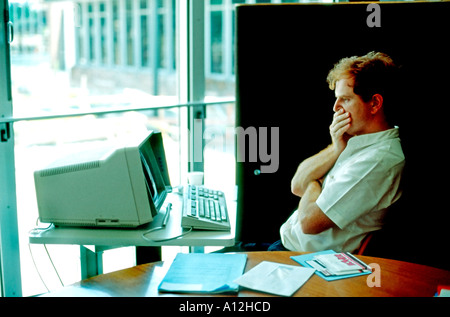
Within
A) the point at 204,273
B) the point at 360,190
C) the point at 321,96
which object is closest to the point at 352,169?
the point at 360,190

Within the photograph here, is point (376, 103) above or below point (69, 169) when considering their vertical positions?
above

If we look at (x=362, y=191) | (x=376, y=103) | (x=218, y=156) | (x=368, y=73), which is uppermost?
(x=368, y=73)

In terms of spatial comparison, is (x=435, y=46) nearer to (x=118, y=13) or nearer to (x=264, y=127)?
(x=264, y=127)

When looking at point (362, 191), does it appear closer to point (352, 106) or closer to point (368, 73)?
point (352, 106)

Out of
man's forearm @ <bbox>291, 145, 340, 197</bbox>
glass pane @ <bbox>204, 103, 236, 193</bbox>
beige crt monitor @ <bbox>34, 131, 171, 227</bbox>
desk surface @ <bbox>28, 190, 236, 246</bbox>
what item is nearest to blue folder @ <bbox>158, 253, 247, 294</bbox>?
desk surface @ <bbox>28, 190, 236, 246</bbox>

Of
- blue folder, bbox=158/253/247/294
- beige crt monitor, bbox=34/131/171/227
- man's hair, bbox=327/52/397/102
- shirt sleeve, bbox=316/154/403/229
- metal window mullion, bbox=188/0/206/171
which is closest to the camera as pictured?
blue folder, bbox=158/253/247/294

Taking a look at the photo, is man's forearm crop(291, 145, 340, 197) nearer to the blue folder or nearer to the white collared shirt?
the white collared shirt

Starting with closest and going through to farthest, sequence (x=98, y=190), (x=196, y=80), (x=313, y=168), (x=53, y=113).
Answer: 1. (x=98, y=190)
2. (x=313, y=168)
3. (x=53, y=113)
4. (x=196, y=80)

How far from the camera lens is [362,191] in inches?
78.5

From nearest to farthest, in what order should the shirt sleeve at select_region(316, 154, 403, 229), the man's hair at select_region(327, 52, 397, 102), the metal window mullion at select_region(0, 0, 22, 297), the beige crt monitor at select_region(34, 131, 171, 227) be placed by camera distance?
1. the beige crt monitor at select_region(34, 131, 171, 227)
2. the shirt sleeve at select_region(316, 154, 403, 229)
3. the man's hair at select_region(327, 52, 397, 102)
4. the metal window mullion at select_region(0, 0, 22, 297)

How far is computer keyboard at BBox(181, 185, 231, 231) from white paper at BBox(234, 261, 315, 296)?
1.19 feet

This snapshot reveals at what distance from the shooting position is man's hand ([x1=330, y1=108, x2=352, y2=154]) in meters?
2.16

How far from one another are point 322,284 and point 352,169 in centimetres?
63

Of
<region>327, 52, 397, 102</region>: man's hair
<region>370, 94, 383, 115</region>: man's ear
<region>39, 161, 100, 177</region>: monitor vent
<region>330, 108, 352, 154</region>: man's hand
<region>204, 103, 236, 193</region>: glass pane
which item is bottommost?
<region>204, 103, 236, 193</region>: glass pane
